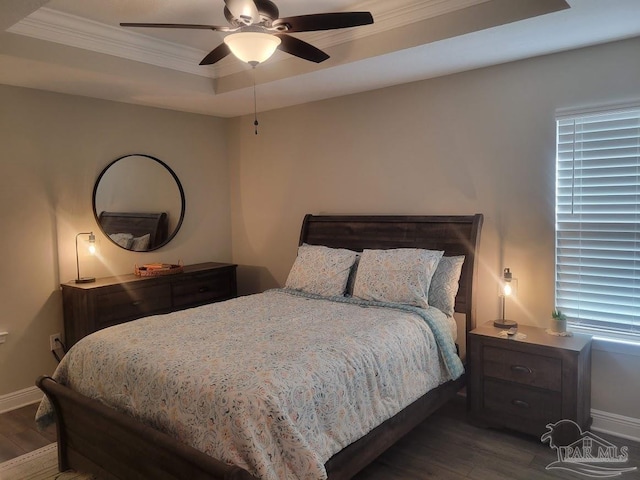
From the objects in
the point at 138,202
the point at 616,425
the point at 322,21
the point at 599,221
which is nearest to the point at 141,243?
the point at 138,202

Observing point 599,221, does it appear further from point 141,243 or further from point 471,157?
point 141,243

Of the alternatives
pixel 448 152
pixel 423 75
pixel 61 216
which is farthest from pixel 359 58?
pixel 61 216

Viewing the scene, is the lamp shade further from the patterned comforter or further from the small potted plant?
the small potted plant

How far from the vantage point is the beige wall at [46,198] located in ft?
11.5

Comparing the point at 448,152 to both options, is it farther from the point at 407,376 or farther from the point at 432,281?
the point at 407,376

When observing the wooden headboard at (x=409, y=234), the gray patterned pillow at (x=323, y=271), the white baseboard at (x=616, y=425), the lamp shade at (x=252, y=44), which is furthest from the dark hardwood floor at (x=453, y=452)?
the lamp shade at (x=252, y=44)

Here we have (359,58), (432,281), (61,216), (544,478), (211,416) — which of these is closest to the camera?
(211,416)

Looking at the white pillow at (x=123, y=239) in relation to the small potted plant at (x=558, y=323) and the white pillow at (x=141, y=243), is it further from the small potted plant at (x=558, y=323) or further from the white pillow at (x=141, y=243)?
the small potted plant at (x=558, y=323)

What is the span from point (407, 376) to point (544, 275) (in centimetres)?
128

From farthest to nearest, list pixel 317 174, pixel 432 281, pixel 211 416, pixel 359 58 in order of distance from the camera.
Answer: pixel 317 174
pixel 432 281
pixel 359 58
pixel 211 416

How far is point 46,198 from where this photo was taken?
12.1 ft

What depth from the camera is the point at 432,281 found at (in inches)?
132

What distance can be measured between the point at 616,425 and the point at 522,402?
617mm

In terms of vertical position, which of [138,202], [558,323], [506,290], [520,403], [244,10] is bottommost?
[520,403]
